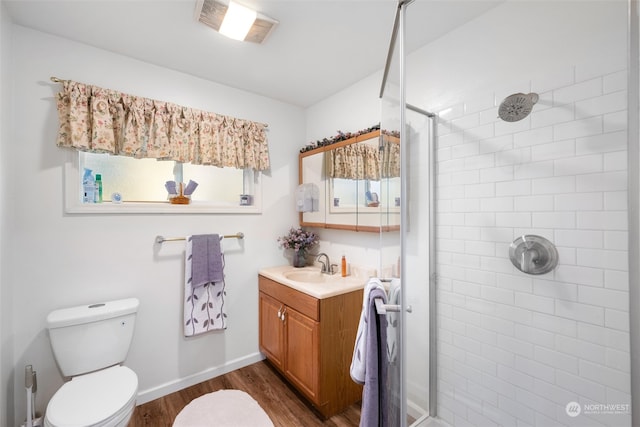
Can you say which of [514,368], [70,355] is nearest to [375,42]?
[514,368]

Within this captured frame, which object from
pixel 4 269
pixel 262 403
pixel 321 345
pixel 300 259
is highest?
pixel 4 269

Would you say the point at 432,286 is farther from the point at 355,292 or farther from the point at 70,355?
the point at 70,355

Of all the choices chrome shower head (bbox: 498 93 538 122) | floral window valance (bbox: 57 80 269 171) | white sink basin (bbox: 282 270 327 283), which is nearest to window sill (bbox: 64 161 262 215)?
floral window valance (bbox: 57 80 269 171)

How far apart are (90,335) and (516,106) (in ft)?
7.99

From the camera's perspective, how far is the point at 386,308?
114cm

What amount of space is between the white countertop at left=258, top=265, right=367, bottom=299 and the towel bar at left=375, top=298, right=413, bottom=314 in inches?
22.5

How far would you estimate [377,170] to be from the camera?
168 centimetres

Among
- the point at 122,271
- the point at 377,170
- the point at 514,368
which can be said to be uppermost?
the point at 377,170

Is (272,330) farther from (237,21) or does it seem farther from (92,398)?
(237,21)

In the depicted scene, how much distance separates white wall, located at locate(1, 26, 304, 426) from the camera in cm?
155

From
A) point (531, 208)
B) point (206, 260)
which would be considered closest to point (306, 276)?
point (206, 260)

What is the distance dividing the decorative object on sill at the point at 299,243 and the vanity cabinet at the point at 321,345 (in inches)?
18.9

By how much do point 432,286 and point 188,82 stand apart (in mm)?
2254

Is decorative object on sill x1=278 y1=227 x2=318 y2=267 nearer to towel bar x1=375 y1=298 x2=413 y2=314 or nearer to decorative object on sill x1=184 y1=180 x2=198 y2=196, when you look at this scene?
decorative object on sill x1=184 y1=180 x2=198 y2=196
